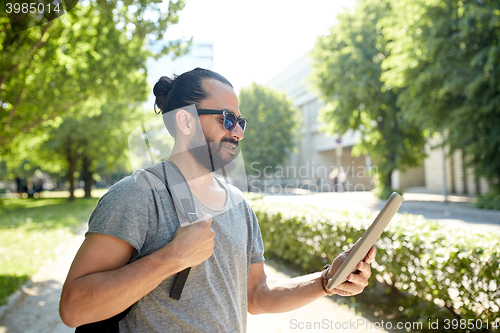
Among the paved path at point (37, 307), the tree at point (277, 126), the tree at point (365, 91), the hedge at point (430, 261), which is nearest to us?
the hedge at point (430, 261)

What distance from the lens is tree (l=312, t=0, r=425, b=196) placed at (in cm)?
1873

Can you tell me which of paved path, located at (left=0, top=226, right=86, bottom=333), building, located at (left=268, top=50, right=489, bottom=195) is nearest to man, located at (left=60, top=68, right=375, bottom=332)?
paved path, located at (left=0, top=226, right=86, bottom=333)

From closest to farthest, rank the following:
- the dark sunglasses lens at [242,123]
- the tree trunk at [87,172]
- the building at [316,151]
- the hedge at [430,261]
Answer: the dark sunglasses lens at [242,123]
the hedge at [430,261]
the tree trunk at [87,172]
the building at [316,151]

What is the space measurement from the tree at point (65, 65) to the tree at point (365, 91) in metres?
13.4

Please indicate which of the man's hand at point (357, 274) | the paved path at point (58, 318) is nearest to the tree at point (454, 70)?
the paved path at point (58, 318)

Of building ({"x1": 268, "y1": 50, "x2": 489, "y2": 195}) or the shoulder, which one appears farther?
building ({"x1": 268, "y1": 50, "x2": 489, "y2": 195})

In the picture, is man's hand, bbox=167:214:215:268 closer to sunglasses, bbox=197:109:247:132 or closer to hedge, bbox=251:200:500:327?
sunglasses, bbox=197:109:247:132

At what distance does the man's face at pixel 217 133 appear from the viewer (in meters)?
1.49

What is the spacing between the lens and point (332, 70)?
19797mm

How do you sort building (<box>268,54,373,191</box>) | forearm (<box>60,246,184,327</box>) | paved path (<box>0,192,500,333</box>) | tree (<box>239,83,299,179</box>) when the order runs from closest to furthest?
forearm (<box>60,246,184,327</box>), paved path (<box>0,192,500,333</box>), tree (<box>239,83,299,179</box>), building (<box>268,54,373,191</box>)

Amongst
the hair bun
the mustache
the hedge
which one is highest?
the hair bun

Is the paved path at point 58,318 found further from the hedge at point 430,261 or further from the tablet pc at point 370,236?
the tablet pc at point 370,236

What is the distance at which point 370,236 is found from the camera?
1.29 m

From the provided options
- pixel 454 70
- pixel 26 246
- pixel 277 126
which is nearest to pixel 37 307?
pixel 26 246
